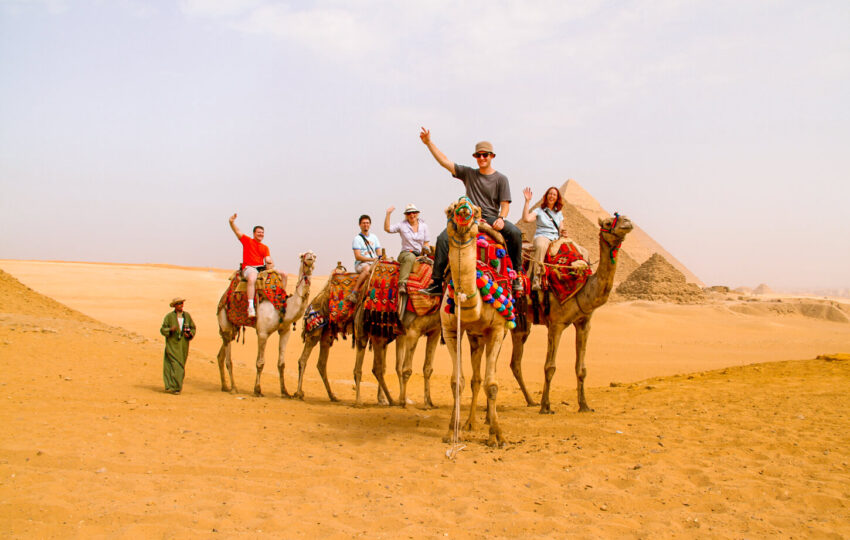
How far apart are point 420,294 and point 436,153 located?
226 centimetres

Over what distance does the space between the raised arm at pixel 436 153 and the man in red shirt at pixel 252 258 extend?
4.51 meters

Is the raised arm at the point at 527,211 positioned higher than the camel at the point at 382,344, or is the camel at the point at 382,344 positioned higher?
the raised arm at the point at 527,211

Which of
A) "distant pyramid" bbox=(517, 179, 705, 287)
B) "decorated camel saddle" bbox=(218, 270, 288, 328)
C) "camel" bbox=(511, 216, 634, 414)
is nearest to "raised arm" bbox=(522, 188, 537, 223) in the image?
"camel" bbox=(511, 216, 634, 414)

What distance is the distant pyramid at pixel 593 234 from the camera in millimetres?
59125

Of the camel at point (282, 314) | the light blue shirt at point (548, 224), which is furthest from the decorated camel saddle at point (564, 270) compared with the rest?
the camel at point (282, 314)

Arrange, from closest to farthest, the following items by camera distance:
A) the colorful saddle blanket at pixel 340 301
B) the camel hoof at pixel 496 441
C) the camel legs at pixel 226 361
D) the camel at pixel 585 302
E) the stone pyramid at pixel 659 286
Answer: the camel hoof at pixel 496 441
the camel at pixel 585 302
the colorful saddle blanket at pixel 340 301
the camel legs at pixel 226 361
the stone pyramid at pixel 659 286

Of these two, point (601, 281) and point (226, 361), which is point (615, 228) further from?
point (226, 361)

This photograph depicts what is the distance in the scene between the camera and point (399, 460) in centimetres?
574

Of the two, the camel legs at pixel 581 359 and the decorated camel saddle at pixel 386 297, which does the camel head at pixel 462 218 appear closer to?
the decorated camel saddle at pixel 386 297

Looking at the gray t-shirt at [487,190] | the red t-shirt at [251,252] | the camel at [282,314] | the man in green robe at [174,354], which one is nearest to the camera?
the gray t-shirt at [487,190]

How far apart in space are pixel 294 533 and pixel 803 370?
10805mm

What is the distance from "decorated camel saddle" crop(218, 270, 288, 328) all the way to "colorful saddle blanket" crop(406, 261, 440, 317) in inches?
101

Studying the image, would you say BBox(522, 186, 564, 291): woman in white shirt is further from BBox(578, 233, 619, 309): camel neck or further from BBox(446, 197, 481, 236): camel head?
BBox(446, 197, 481, 236): camel head

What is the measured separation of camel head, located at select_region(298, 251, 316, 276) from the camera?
9914mm
